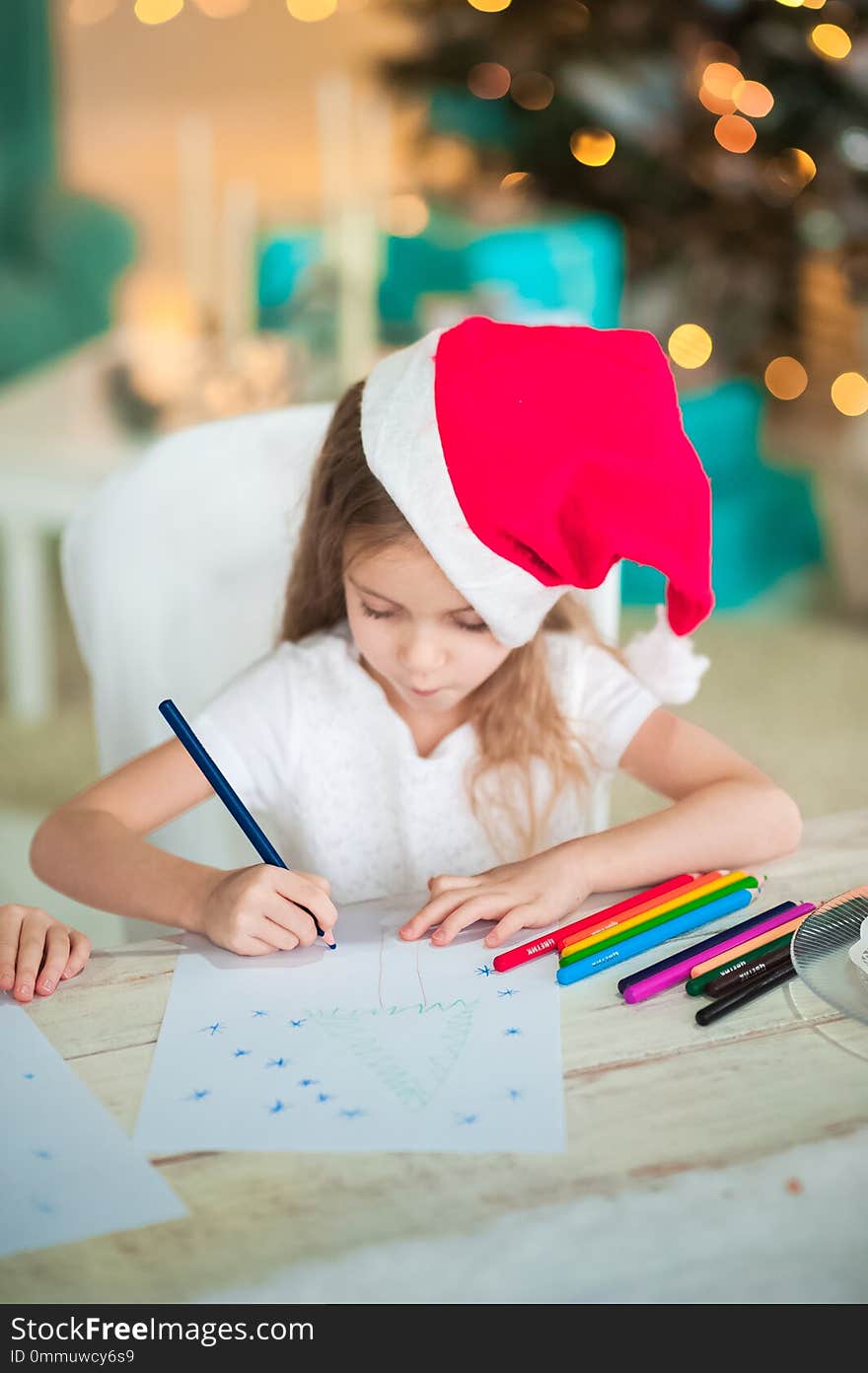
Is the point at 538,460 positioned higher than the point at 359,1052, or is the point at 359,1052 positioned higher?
the point at 538,460

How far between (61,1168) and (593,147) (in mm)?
3130

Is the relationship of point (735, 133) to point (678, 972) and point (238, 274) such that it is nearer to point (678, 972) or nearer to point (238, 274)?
point (238, 274)

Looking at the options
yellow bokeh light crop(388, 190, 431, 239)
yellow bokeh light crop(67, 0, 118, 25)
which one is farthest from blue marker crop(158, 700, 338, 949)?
yellow bokeh light crop(67, 0, 118, 25)

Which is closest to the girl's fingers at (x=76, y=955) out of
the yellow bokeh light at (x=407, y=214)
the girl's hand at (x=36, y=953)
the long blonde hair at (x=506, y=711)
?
the girl's hand at (x=36, y=953)

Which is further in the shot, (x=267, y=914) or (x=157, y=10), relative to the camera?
(x=157, y=10)

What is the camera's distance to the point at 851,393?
3.35m

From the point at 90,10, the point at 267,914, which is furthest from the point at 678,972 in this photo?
the point at 90,10

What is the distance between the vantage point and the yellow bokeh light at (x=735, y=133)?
130 inches

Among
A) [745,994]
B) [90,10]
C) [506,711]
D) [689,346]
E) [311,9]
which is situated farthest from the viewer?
[311,9]

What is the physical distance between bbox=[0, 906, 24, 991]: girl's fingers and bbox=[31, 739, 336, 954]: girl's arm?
0.10m

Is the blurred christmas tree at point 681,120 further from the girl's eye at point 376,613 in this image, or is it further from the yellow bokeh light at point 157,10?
the girl's eye at point 376,613

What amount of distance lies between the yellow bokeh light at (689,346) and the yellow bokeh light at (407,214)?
67 centimetres
